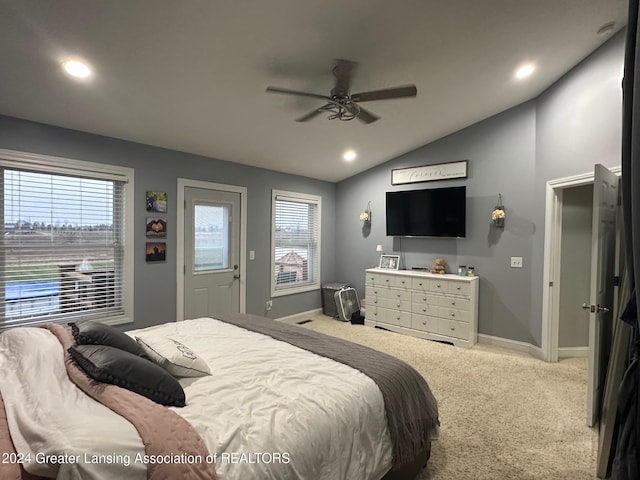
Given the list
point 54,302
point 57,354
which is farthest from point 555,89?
point 54,302

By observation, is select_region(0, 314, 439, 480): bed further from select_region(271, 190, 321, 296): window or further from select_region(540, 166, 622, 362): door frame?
select_region(271, 190, 321, 296): window

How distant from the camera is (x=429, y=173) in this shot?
4762 mm

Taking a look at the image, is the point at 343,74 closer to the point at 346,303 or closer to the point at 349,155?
the point at 349,155

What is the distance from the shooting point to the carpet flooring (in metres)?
1.98

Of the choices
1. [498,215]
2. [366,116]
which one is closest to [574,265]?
[498,215]

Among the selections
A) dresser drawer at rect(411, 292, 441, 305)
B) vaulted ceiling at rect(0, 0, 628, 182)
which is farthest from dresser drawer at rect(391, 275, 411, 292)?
vaulted ceiling at rect(0, 0, 628, 182)

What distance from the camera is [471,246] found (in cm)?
440

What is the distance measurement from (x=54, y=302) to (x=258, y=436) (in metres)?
2.99

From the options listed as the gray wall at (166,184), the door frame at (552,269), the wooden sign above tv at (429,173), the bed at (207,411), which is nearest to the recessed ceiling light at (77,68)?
the gray wall at (166,184)

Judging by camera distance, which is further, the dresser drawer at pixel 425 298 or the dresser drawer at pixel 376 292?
the dresser drawer at pixel 376 292

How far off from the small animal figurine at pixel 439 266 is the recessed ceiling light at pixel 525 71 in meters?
2.39

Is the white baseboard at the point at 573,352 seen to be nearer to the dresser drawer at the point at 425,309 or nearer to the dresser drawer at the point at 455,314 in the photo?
the dresser drawer at the point at 455,314

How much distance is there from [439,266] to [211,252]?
3193 mm

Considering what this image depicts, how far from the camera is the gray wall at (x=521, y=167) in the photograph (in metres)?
2.92
